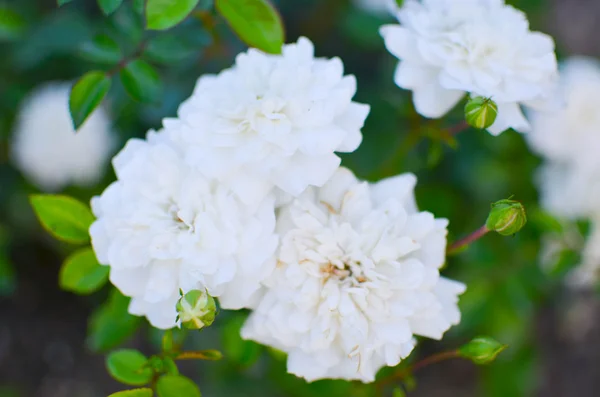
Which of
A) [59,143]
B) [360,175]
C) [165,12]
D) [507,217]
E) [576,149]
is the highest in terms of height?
[165,12]

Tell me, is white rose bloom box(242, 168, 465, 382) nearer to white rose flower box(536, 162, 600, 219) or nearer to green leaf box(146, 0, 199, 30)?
green leaf box(146, 0, 199, 30)

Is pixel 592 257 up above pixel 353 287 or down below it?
below

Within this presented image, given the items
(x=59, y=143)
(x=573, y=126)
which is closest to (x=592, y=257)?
(x=573, y=126)

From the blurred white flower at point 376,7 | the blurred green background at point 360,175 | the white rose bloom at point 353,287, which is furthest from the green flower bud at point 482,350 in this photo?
the blurred white flower at point 376,7

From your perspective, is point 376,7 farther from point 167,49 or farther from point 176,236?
point 176,236

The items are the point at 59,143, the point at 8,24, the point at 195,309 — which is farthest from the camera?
the point at 59,143

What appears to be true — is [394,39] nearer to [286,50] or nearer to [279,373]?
[286,50]

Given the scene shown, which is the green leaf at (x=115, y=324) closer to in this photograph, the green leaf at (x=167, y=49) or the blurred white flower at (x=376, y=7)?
the green leaf at (x=167, y=49)
